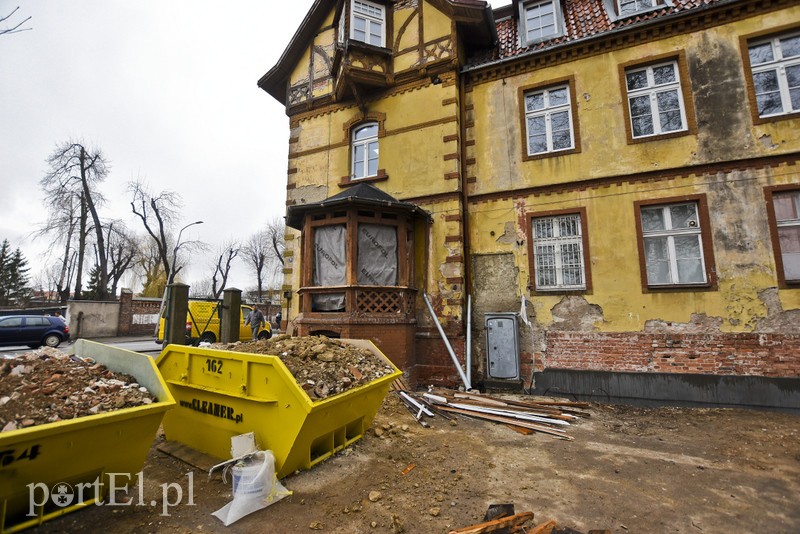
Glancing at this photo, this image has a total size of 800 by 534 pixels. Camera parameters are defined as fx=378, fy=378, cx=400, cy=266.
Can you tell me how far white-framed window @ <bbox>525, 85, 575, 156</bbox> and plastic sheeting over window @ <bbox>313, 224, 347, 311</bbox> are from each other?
5.34 m

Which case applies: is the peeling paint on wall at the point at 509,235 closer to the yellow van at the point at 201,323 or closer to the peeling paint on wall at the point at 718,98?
the peeling paint on wall at the point at 718,98

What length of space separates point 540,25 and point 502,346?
8.82m

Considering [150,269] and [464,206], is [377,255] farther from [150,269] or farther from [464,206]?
[150,269]

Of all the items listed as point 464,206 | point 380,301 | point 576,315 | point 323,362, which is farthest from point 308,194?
point 576,315

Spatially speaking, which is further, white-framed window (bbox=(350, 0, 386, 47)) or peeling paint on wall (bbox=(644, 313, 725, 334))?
white-framed window (bbox=(350, 0, 386, 47))

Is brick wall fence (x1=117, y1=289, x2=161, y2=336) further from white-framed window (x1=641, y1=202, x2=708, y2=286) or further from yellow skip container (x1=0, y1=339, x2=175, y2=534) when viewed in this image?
white-framed window (x1=641, y1=202, x2=708, y2=286)

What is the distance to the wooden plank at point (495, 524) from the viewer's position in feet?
9.95

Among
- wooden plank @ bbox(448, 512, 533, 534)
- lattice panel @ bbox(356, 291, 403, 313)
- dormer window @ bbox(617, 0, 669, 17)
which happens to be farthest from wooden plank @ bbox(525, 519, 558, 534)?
dormer window @ bbox(617, 0, 669, 17)

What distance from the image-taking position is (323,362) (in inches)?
189

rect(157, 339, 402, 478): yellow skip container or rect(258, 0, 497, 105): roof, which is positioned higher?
rect(258, 0, 497, 105): roof

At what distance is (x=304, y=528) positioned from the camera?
3266mm

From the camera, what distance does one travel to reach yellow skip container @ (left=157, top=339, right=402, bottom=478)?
3883 millimetres

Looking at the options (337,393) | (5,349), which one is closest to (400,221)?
(337,393)

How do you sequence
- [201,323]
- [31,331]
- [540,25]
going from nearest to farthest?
[540,25]
[31,331]
[201,323]
